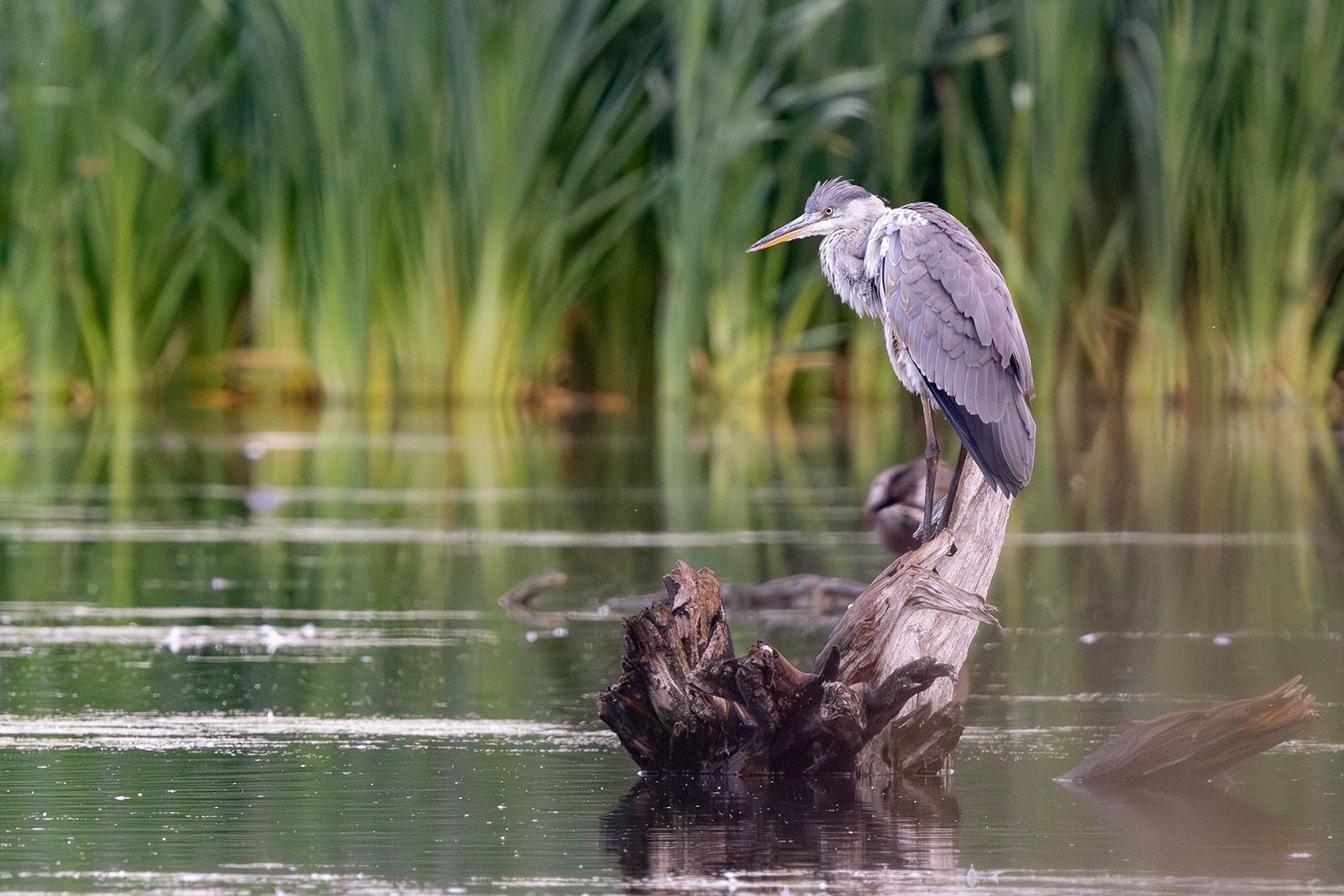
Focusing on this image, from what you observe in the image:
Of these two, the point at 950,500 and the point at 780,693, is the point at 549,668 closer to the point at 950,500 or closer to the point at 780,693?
the point at 950,500

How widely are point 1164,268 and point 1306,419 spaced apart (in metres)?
1.25

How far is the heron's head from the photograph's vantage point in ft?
16.9

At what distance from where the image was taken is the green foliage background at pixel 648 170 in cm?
1353

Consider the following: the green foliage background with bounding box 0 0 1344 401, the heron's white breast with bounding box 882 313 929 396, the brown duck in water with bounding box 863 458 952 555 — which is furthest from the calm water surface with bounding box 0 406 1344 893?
the green foliage background with bounding box 0 0 1344 401

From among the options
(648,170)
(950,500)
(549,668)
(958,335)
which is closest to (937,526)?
(950,500)

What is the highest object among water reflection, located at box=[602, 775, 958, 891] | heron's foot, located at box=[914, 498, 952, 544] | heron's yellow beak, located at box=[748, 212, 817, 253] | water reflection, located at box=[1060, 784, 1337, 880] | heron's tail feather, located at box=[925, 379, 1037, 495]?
heron's yellow beak, located at box=[748, 212, 817, 253]

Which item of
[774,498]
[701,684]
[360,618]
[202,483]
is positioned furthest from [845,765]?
[202,483]

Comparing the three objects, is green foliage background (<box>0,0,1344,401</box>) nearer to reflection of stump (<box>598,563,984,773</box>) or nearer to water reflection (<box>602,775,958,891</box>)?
reflection of stump (<box>598,563,984,773</box>)

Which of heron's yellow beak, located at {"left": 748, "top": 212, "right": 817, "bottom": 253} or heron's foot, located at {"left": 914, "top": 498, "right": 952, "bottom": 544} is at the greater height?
heron's yellow beak, located at {"left": 748, "top": 212, "right": 817, "bottom": 253}

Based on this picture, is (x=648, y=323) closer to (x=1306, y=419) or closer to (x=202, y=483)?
(x=1306, y=419)

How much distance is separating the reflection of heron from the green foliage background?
28.3ft

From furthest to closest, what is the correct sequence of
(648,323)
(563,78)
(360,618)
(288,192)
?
1. (648,323)
2. (288,192)
3. (563,78)
4. (360,618)

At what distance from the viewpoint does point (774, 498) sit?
381 inches

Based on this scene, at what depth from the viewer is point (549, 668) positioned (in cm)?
553
